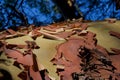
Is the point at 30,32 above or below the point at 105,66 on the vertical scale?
above

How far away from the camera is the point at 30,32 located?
1.95 m

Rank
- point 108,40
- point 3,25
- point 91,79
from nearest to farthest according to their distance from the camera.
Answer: point 91,79 → point 108,40 → point 3,25

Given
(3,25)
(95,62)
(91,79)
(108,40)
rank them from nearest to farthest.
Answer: (91,79), (95,62), (108,40), (3,25)

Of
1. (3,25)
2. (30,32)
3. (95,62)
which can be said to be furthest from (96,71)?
(3,25)

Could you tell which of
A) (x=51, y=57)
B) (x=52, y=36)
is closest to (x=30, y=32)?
(x=52, y=36)

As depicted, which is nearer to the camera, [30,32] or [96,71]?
[96,71]

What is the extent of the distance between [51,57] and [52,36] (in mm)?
238

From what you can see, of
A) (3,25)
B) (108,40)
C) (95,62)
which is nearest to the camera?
(95,62)

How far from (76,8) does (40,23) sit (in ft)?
1.19

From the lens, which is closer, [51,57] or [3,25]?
[51,57]

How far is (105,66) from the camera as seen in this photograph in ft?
5.31

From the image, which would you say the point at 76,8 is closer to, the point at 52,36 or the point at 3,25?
the point at 3,25

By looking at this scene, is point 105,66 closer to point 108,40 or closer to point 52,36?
point 108,40

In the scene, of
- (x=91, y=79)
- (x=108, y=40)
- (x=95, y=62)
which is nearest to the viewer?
(x=91, y=79)
